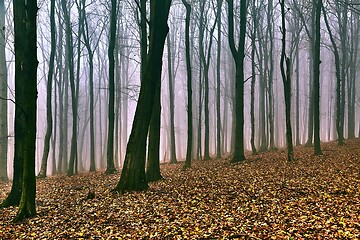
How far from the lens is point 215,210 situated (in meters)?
7.96

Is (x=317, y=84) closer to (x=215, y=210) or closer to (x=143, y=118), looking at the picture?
(x=143, y=118)

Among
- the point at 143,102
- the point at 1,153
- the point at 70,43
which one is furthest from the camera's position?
the point at 70,43

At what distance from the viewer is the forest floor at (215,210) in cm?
646

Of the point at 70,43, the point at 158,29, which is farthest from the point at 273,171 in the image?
the point at 70,43

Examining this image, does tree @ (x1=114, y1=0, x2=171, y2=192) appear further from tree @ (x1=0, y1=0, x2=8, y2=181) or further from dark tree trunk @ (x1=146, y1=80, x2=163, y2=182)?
tree @ (x1=0, y1=0, x2=8, y2=181)

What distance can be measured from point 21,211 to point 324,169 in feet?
34.3

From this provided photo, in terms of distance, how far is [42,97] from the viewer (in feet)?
186

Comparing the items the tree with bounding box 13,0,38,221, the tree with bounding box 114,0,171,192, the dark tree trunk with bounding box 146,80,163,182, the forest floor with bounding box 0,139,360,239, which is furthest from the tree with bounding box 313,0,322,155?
the tree with bounding box 13,0,38,221

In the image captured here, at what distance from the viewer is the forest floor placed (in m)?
6.46

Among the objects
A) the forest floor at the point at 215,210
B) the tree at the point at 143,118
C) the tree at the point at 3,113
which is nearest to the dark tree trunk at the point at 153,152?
the forest floor at the point at 215,210

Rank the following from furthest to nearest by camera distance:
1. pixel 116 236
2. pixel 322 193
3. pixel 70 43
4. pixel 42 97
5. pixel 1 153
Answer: pixel 42 97, pixel 70 43, pixel 1 153, pixel 322 193, pixel 116 236

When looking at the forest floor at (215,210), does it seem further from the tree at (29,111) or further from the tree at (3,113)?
the tree at (3,113)

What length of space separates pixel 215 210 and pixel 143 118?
4194 millimetres

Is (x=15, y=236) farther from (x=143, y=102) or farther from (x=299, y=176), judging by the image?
(x=299, y=176)
